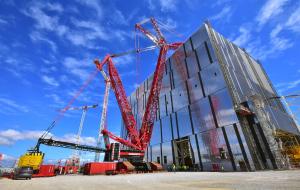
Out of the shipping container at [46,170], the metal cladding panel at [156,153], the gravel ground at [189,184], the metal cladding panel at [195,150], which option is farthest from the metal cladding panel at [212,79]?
the shipping container at [46,170]

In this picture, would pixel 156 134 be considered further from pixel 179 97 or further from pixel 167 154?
pixel 179 97

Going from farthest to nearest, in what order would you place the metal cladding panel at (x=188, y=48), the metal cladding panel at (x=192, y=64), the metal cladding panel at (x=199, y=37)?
the metal cladding panel at (x=188, y=48) < the metal cladding panel at (x=192, y=64) < the metal cladding panel at (x=199, y=37)

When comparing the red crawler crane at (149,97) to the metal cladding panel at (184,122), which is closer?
the metal cladding panel at (184,122)

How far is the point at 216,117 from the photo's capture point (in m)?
28.5

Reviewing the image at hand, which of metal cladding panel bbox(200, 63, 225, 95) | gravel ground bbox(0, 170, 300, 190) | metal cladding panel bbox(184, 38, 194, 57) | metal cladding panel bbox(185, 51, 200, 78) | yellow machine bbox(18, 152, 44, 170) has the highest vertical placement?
metal cladding panel bbox(184, 38, 194, 57)

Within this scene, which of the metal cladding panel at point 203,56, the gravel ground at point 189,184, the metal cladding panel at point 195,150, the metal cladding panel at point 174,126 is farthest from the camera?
the metal cladding panel at point 174,126

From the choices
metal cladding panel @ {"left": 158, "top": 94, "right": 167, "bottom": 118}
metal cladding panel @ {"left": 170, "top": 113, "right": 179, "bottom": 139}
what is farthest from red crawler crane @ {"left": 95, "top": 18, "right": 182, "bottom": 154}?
metal cladding panel @ {"left": 170, "top": 113, "right": 179, "bottom": 139}

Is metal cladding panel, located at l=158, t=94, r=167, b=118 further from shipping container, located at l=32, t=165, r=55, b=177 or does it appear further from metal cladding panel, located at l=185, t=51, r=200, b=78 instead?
shipping container, located at l=32, t=165, r=55, b=177

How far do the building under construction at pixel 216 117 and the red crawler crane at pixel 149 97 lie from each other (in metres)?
2.05

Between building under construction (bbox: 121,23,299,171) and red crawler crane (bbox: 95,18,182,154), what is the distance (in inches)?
80.9

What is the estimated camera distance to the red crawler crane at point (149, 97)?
46531 mm

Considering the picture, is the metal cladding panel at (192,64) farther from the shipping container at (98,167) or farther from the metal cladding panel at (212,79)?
the shipping container at (98,167)

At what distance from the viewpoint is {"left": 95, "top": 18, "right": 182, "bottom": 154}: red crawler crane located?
153ft

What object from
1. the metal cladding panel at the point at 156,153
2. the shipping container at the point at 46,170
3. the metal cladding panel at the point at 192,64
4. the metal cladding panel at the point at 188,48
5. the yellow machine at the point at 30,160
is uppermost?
the metal cladding panel at the point at 188,48
